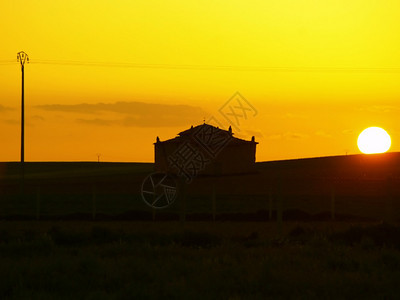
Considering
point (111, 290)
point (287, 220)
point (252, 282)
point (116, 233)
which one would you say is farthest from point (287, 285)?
point (287, 220)

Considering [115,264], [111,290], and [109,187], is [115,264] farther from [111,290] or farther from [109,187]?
[109,187]

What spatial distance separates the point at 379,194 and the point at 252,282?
126 feet

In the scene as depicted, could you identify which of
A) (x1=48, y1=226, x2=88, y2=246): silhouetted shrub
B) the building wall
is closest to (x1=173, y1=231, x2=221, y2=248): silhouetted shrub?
(x1=48, y1=226, x2=88, y2=246): silhouetted shrub

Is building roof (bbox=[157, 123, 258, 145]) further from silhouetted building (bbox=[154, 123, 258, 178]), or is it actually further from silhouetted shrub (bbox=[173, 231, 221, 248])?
silhouetted shrub (bbox=[173, 231, 221, 248])

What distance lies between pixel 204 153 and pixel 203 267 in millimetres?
43523

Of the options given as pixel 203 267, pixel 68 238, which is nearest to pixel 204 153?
pixel 68 238

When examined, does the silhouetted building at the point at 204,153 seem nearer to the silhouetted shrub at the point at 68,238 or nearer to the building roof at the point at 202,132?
the building roof at the point at 202,132

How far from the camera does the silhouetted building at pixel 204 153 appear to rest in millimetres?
55312

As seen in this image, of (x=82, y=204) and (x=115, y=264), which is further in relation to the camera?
(x=82, y=204)

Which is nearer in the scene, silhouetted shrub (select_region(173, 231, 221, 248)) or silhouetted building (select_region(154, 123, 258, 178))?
silhouetted shrub (select_region(173, 231, 221, 248))

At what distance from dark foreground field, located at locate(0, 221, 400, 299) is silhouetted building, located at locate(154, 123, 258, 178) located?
35.8 metres

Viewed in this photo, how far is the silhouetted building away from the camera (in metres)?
55.3

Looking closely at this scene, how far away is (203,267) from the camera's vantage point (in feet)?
44.4

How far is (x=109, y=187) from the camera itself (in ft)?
198
